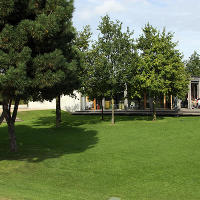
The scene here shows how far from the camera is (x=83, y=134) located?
21.1 meters

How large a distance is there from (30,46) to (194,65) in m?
64.6

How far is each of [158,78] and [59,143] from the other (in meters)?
12.6

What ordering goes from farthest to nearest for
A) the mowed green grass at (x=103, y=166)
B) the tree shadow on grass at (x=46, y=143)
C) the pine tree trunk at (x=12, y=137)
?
the pine tree trunk at (x=12, y=137) < the tree shadow on grass at (x=46, y=143) < the mowed green grass at (x=103, y=166)

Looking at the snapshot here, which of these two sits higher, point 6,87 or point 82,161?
point 6,87

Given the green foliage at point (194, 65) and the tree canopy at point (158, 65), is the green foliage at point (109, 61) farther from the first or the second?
the green foliage at point (194, 65)

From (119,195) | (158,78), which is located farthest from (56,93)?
(158,78)

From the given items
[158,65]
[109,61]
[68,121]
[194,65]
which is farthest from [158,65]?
[194,65]

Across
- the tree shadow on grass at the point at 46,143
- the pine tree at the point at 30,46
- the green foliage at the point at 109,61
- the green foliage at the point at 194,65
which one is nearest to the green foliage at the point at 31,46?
the pine tree at the point at 30,46

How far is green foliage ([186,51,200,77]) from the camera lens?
6766 cm

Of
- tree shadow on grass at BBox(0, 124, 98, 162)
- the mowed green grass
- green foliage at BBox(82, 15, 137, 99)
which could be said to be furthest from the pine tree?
green foliage at BBox(82, 15, 137, 99)

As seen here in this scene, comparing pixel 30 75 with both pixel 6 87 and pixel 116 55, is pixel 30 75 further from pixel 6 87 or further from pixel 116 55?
pixel 116 55

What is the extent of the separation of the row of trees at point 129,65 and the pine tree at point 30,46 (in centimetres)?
1313

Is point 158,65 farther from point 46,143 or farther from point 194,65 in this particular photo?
point 194,65

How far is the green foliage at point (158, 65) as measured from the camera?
85.6 feet
